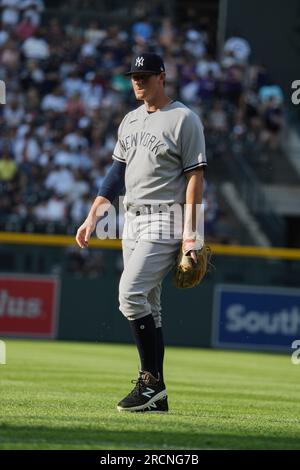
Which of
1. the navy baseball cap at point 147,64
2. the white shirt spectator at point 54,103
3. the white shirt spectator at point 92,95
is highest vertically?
the white shirt spectator at point 92,95

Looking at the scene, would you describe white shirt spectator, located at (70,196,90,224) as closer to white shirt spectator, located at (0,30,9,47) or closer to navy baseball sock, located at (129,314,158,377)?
white shirt spectator, located at (0,30,9,47)

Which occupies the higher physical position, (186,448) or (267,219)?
(267,219)

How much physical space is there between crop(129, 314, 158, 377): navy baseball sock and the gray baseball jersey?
2.44ft

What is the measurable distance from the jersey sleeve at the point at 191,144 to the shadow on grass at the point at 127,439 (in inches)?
71.2

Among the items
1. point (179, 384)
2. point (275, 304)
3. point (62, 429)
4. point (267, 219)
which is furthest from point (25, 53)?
point (62, 429)

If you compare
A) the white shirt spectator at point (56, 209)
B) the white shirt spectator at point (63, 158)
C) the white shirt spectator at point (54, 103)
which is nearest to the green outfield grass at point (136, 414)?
the white shirt spectator at point (56, 209)

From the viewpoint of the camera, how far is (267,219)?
2045 cm

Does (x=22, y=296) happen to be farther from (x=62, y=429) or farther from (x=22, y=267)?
(x=62, y=429)

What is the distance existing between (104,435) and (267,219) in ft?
48.8

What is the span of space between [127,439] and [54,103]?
53.1ft

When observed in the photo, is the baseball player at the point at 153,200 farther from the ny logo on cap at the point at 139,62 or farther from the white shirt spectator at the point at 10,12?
the white shirt spectator at the point at 10,12

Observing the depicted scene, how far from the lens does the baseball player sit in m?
7.15

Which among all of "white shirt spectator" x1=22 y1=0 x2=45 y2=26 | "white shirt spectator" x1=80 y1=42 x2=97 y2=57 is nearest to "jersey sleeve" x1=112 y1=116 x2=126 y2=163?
"white shirt spectator" x1=80 y1=42 x2=97 y2=57

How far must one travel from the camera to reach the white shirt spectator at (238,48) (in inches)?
945
